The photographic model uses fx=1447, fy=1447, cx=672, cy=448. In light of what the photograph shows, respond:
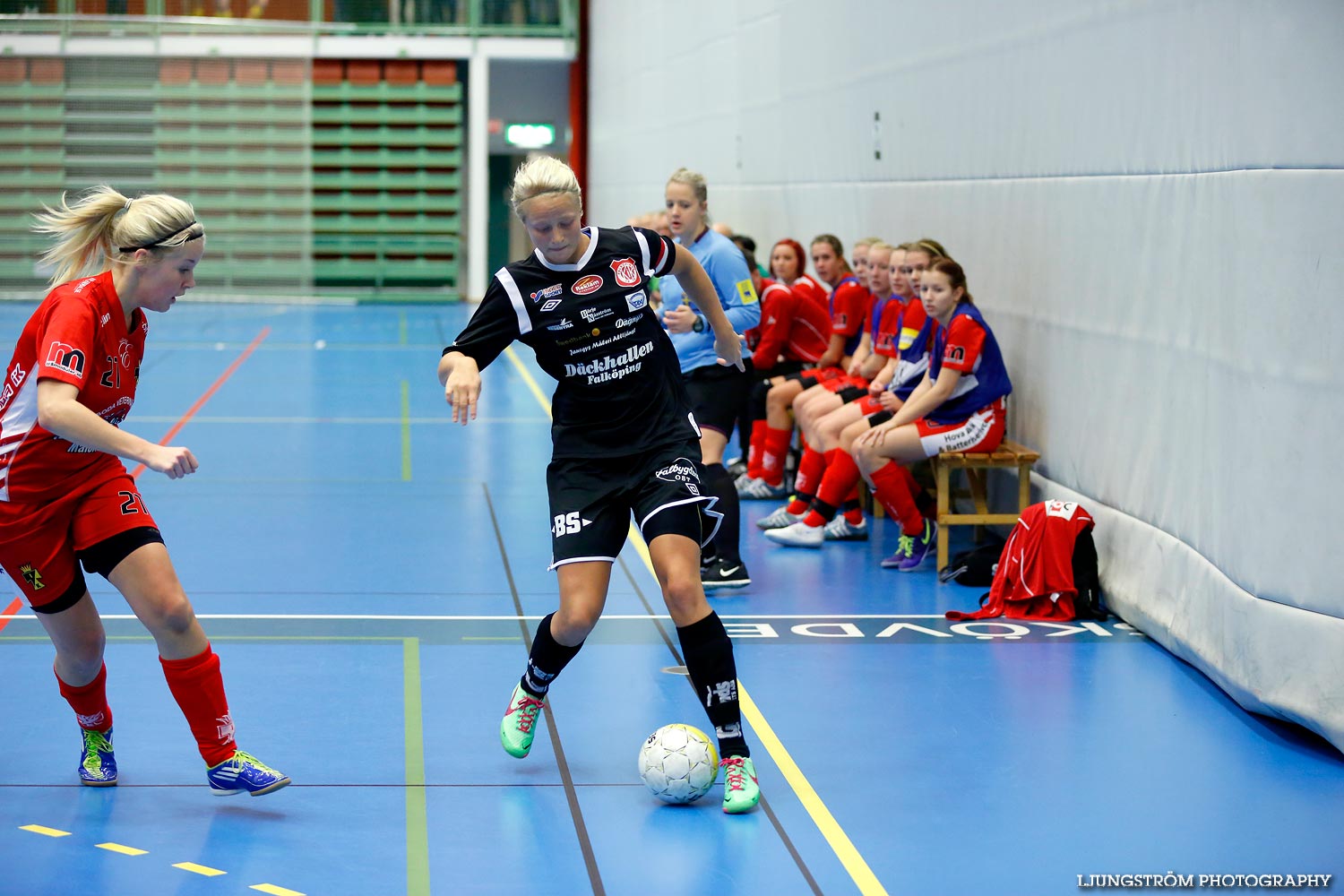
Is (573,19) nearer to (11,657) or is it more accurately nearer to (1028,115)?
(1028,115)

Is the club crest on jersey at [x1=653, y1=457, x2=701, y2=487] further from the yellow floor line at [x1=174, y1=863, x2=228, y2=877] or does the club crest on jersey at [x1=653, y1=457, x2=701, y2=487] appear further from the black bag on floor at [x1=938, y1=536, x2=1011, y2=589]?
the black bag on floor at [x1=938, y1=536, x2=1011, y2=589]

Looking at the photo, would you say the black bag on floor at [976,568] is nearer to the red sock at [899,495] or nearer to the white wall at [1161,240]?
the red sock at [899,495]

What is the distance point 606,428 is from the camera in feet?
14.6

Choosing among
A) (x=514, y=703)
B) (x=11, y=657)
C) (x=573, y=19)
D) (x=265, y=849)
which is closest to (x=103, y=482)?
(x=265, y=849)

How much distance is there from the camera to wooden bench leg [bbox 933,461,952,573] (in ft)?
→ 24.0

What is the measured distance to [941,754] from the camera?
483 centimetres

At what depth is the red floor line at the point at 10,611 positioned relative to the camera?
634cm

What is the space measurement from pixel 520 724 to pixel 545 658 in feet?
0.88

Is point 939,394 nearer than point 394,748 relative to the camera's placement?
No

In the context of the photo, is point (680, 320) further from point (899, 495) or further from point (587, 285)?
point (899, 495)

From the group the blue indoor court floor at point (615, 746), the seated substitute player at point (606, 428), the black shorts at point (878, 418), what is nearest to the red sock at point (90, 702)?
the blue indoor court floor at point (615, 746)

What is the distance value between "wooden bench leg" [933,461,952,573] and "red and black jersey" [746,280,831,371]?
2.29 m

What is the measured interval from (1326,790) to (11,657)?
4872mm

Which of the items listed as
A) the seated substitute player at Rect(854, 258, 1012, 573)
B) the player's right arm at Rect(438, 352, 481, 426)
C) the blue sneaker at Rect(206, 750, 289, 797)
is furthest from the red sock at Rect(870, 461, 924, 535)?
the blue sneaker at Rect(206, 750, 289, 797)
